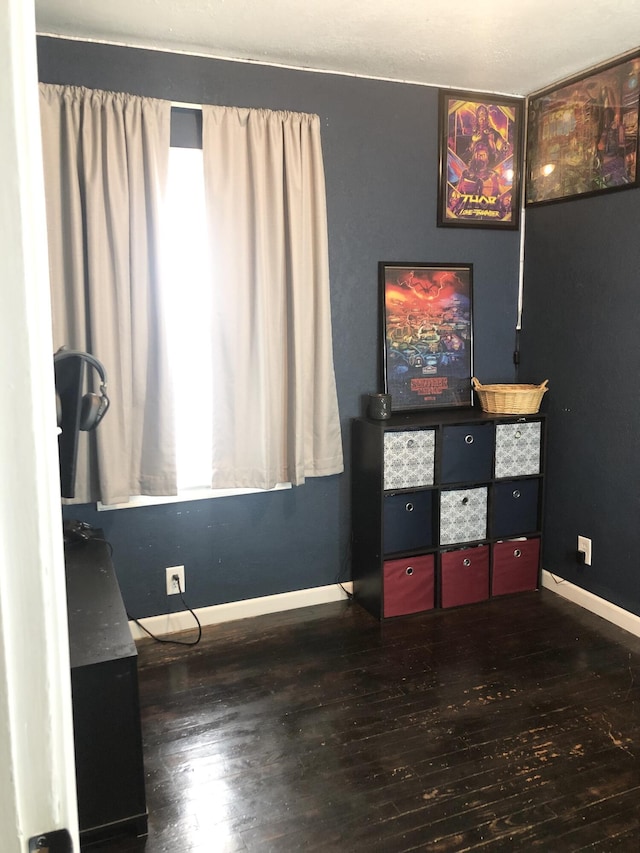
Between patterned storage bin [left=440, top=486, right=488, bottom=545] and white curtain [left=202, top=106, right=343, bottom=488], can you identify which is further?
patterned storage bin [left=440, top=486, right=488, bottom=545]

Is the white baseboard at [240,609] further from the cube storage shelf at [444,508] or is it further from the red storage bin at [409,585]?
the red storage bin at [409,585]

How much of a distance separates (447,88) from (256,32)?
3.50ft

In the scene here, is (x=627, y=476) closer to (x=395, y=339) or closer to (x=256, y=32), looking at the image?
(x=395, y=339)

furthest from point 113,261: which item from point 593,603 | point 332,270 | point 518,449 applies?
point 593,603

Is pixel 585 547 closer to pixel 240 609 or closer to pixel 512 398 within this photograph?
pixel 512 398

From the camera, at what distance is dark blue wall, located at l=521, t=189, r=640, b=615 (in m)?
2.96

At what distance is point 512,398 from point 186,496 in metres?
1.62

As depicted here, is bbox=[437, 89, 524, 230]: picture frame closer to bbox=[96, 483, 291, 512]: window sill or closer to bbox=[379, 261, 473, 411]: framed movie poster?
bbox=[379, 261, 473, 411]: framed movie poster

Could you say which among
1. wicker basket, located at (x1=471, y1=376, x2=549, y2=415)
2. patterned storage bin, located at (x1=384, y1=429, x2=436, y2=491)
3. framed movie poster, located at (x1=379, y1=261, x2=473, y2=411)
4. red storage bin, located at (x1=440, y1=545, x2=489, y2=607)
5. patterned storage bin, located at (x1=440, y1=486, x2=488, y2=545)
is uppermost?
framed movie poster, located at (x1=379, y1=261, x2=473, y2=411)

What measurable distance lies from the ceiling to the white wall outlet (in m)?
2.19

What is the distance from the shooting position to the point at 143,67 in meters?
2.70

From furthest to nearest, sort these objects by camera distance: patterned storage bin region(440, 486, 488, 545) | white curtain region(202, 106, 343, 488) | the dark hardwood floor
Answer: patterned storage bin region(440, 486, 488, 545) → white curtain region(202, 106, 343, 488) → the dark hardwood floor

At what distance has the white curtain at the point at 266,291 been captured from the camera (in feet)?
9.27

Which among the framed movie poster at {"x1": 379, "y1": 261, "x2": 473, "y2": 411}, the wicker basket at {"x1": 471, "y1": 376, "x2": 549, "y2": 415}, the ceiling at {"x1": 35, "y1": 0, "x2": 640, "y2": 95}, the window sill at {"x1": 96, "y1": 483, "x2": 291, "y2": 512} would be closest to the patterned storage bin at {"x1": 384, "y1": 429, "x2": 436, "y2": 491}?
the framed movie poster at {"x1": 379, "y1": 261, "x2": 473, "y2": 411}
